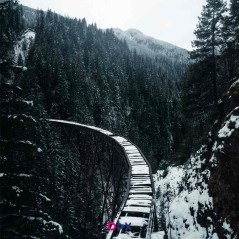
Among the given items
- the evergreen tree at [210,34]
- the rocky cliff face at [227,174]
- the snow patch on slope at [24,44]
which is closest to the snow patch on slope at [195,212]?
the rocky cliff face at [227,174]

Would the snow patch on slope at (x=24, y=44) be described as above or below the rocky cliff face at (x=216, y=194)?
above

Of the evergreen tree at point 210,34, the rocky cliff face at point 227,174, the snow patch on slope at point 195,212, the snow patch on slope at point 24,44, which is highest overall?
the snow patch on slope at point 24,44

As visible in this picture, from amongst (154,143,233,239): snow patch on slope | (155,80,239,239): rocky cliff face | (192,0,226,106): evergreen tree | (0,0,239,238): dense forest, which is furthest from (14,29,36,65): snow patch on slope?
(155,80,239,239): rocky cliff face

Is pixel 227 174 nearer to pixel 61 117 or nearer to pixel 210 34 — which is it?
→ pixel 210 34

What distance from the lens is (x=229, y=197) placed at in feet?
24.9

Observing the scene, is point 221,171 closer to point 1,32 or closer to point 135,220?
point 135,220

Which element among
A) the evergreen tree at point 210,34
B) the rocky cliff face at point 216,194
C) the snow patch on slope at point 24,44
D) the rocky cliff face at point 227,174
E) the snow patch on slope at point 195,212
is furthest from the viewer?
the snow patch on slope at point 24,44

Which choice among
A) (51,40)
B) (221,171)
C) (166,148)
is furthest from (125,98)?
(221,171)

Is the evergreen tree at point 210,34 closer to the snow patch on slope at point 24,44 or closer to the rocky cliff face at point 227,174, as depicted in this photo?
the rocky cliff face at point 227,174

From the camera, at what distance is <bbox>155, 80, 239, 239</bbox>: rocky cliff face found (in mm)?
7535

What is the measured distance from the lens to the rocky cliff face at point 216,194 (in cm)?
754

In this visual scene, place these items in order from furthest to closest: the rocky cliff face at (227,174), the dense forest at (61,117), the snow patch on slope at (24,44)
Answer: the snow patch on slope at (24,44) → the rocky cliff face at (227,174) → the dense forest at (61,117)

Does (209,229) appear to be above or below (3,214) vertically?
below

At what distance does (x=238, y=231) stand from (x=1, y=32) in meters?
7.89
